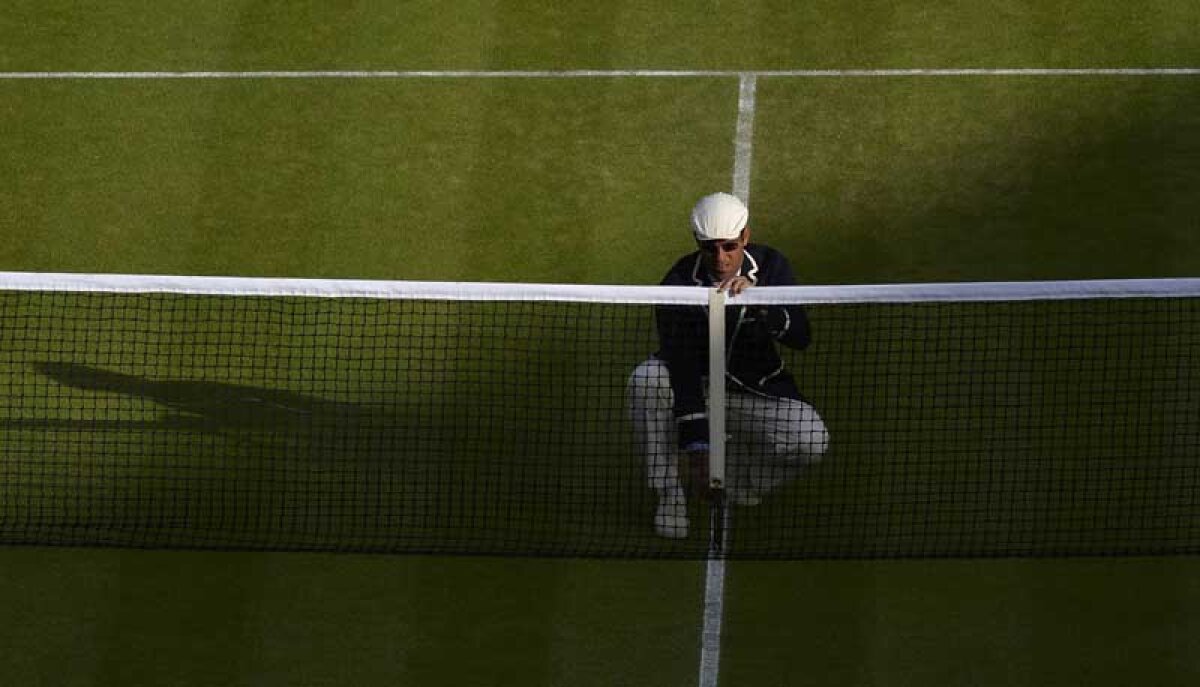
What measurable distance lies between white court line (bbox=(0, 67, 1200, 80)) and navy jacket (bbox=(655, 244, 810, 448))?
3613mm

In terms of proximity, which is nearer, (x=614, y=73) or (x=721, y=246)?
(x=721, y=246)

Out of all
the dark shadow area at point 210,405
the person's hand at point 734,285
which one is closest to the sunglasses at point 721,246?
the person's hand at point 734,285

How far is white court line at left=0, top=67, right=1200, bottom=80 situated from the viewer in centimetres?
1302

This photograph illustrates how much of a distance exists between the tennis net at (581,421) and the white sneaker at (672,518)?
0.02m

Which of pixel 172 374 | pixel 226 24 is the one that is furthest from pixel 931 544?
pixel 226 24

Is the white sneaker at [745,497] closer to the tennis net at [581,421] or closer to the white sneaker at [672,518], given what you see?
the tennis net at [581,421]

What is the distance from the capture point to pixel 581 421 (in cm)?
1048

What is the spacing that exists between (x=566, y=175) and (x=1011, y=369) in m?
3.34

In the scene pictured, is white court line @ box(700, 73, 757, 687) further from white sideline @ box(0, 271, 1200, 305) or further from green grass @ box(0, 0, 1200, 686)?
white sideline @ box(0, 271, 1200, 305)

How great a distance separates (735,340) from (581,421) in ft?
3.94

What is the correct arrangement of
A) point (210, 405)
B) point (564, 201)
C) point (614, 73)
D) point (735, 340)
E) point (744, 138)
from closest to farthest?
1. point (735, 340)
2. point (210, 405)
3. point (564, 201)
4. point (744, 138)
5. point (614, 73)

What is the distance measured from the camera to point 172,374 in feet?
36.2

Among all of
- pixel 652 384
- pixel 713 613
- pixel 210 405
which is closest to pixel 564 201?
pixel 210 405

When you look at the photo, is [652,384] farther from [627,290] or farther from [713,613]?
[713,613]
